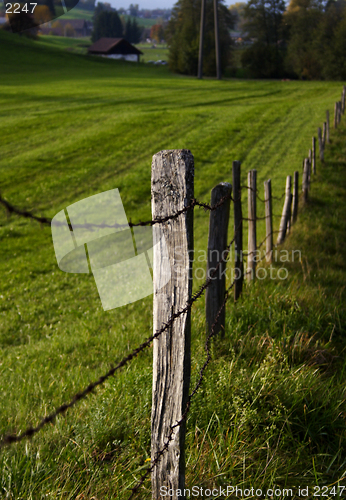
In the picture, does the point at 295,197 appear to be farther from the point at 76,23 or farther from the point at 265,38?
the point at 76,23

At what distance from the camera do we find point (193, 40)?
5594 cm

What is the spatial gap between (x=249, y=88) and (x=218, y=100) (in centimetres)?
1021

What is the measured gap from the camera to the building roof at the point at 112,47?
2837 inches

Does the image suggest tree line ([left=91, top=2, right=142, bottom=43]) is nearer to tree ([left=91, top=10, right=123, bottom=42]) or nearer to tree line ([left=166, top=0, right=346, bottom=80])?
tree ([left=91, top=10, right=123, bottom=42])

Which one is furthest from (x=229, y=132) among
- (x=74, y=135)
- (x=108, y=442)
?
(x=108, y=442)

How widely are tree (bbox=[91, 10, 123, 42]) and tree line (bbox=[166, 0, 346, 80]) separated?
35403 millimetres

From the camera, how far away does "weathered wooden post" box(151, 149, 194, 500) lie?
71.8 inches

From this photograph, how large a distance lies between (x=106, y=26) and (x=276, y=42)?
50.9 m

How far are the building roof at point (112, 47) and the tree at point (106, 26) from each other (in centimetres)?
1609

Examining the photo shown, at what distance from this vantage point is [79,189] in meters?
13.5
